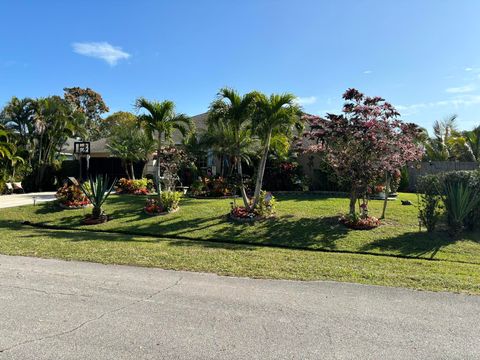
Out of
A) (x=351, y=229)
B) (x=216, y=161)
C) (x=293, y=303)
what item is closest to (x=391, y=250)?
(x=351, y=229)

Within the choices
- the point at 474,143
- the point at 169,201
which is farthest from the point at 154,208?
the point at 474,143

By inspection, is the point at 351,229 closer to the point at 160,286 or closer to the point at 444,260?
the point at 444,260

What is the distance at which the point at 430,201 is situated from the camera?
9859 millimetres

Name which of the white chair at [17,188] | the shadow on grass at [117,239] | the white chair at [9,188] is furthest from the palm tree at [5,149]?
the shadow on grass at [117,239]

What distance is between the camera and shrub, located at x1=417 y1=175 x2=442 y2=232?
32.0ft

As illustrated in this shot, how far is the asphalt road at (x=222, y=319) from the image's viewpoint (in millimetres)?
3506

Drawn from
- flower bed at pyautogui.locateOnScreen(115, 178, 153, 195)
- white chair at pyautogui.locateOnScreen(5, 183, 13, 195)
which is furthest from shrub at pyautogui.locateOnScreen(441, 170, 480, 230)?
white chair at pyautogui.locateOnScreen(5, 183, 13, 195)

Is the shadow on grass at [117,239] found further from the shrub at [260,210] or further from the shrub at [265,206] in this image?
the shrub at [265,206]

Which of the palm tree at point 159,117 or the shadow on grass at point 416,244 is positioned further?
the palm tree at point 159,117

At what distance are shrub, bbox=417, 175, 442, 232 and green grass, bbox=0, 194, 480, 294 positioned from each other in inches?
14.6

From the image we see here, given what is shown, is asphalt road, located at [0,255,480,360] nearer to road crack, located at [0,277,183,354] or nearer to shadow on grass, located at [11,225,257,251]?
road crack, located at [0,277,183,354]

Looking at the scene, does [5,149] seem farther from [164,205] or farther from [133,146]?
[164,205]

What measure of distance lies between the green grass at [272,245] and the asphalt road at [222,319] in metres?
0.78

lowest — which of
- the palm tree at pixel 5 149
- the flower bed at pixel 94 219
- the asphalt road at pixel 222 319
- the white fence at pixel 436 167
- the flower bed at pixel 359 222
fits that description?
the asphalt road at pixel 222 319
